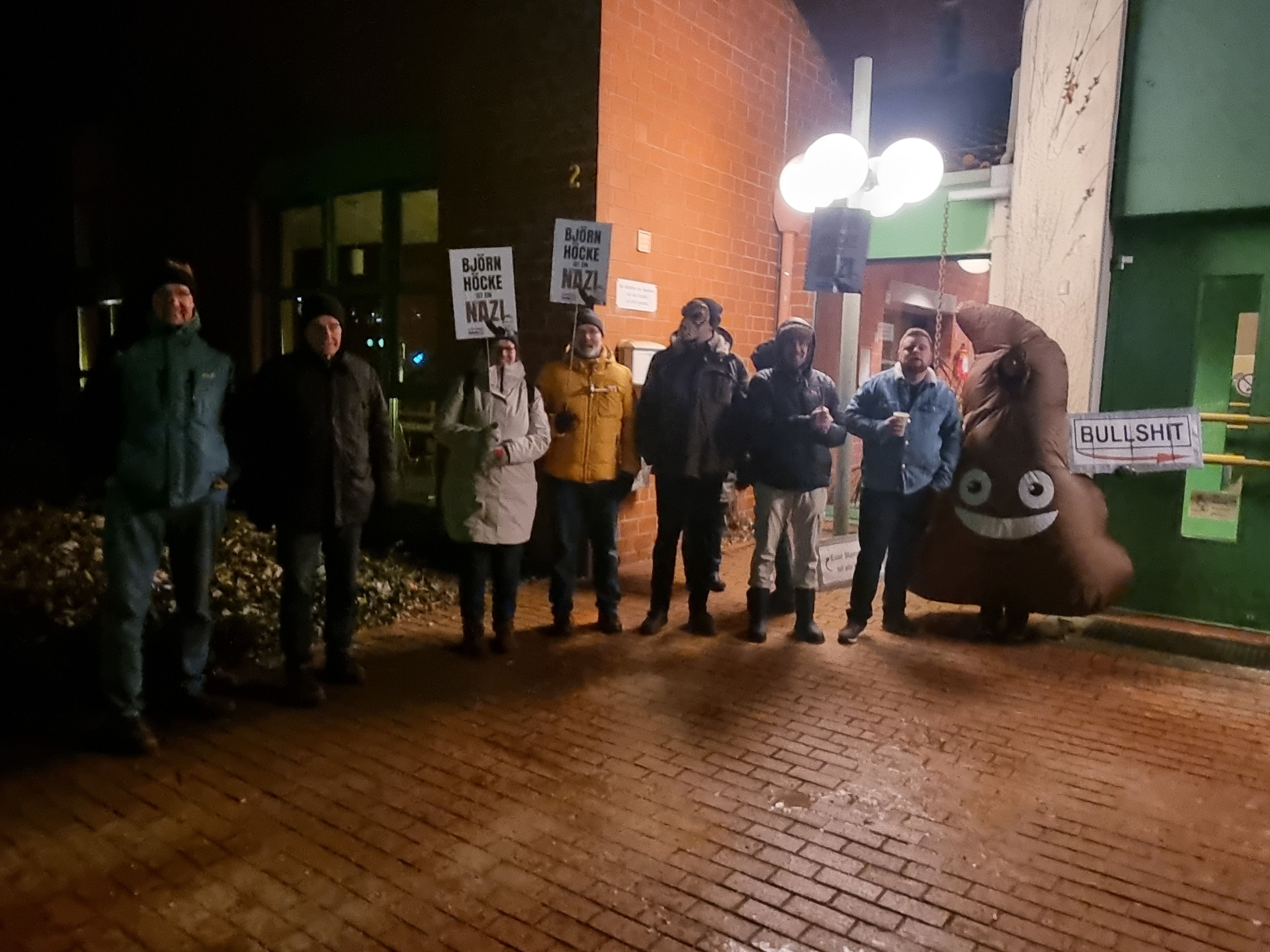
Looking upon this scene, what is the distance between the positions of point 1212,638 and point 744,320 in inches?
185

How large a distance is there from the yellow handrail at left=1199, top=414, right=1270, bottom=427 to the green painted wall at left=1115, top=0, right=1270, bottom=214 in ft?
4.42

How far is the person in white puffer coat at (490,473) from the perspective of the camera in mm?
5543

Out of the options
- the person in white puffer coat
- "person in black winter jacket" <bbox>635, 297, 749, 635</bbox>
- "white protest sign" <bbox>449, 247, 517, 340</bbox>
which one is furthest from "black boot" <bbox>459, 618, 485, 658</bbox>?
"white protest sign" <bbox>449, 247, 517, 340</bbox>

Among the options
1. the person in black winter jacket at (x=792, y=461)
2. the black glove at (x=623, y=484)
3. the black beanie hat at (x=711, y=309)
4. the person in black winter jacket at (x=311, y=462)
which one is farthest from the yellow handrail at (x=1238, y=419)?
the person in black winter jacket at (x=311, y=462)

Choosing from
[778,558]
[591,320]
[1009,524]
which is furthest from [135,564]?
[1009,524]

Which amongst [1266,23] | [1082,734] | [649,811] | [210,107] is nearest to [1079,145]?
[1266,23]

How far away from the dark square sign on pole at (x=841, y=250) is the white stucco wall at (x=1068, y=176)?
1.43m

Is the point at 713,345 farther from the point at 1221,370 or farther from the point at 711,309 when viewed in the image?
the point at 1221,370

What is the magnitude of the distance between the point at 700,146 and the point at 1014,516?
418cm

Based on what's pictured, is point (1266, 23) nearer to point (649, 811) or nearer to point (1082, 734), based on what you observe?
point (1082, 734)

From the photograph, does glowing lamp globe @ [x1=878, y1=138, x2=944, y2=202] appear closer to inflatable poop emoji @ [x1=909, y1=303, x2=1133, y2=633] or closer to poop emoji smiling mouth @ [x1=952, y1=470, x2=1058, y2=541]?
inflatable poop emoji @ [x1=909, y1=303, x2=1133, y2=633]

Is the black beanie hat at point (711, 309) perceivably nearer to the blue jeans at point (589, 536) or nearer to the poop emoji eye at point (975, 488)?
the blue jeans at point (589, 536)

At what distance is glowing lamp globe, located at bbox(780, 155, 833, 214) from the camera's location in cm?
654

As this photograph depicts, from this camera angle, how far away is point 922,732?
187 inches
